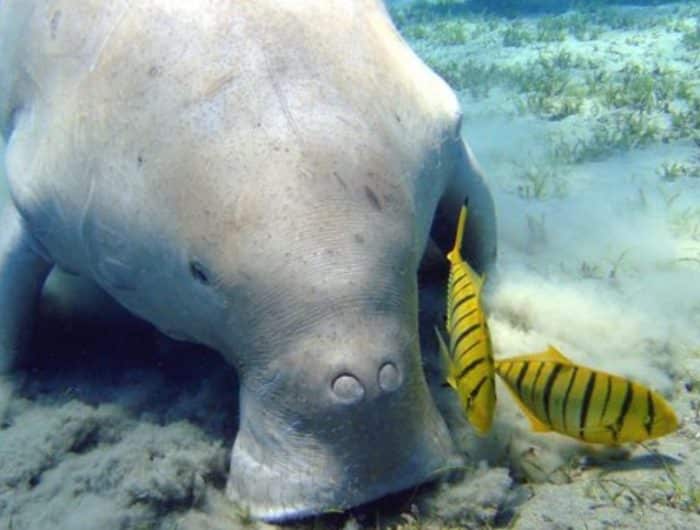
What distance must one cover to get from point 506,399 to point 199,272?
149 centimetres

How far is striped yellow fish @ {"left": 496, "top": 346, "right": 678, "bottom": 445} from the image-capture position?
7.58 feet

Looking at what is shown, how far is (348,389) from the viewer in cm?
219

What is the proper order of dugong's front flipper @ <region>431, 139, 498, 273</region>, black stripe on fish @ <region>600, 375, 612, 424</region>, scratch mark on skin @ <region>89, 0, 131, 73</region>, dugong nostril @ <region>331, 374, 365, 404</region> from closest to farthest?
dugong nostril @ <region>331, 374, 365, 404</region> → black stripe on fish @ <region>600, 375, 612, 424</region> → scratch mark on skin @ <region>89, 0, 131, 73</region> → dugong's front flipper @ <region>431, 139, 498, 273</region>

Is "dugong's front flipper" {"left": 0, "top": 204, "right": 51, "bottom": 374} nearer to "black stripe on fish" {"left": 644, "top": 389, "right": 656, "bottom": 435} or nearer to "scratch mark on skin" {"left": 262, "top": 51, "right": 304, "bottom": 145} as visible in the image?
"scratch mark on skin" {"left": 262, "top": 51, "right": 304, "bottom": 145}

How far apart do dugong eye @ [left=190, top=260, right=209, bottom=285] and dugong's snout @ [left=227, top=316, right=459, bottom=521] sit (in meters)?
0.38

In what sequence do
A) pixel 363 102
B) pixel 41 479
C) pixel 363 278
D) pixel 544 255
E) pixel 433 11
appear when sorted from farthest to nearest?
1. pixel 433 11
2. pixel 544 255
3. pixel 41 479
4. pixel 363 102
5. pixel 363 278

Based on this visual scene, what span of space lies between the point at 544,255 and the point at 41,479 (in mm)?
3341

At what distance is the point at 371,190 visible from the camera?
2369mm

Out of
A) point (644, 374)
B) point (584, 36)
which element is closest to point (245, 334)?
point (644, 374)

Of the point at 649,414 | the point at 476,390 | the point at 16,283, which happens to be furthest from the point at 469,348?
the point at 16,283

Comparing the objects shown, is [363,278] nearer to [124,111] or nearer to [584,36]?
[124,111]

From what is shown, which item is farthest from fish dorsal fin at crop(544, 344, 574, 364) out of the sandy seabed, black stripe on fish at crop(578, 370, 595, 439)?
the sandy seabed

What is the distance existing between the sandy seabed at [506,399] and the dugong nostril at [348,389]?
0.53 metres

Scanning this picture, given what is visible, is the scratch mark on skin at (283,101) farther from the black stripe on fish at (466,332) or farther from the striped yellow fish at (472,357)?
the black stripe on fish at (466,332)
